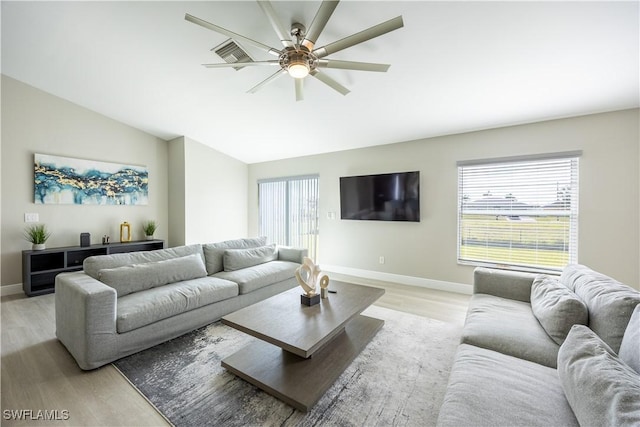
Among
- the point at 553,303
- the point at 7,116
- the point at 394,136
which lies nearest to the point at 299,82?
the point at 394,136

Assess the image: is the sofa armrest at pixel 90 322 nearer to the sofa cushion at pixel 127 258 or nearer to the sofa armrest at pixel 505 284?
the sofa cushion at pixel 127 258

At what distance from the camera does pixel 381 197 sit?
14.4 feet

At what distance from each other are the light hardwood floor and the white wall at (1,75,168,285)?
1.55 m

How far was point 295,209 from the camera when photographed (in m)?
5.61

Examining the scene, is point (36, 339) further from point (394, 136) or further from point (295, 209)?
point (394, 136)

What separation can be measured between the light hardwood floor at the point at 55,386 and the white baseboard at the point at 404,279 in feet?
3.33

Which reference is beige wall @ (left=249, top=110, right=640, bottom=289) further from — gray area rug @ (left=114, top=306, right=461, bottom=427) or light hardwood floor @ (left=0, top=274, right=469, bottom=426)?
gray area rug @ (left=114, top=306, right=461, bottom=427)

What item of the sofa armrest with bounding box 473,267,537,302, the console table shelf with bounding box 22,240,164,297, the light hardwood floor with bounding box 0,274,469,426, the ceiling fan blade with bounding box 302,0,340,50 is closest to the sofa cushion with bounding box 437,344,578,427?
the sofa armrest with bounding box 473,267,537,302

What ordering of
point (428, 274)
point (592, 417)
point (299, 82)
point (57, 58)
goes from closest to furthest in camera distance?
point (592, 417) → point (299, 82) → point (57, 58) → point (428, 274)

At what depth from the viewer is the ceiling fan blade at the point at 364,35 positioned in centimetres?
165

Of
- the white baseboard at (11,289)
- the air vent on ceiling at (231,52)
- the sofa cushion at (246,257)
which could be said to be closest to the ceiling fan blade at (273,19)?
the air vent on ceiling at (231,52)

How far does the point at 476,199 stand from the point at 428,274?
1326 millimetres

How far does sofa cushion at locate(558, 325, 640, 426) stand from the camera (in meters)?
0.84

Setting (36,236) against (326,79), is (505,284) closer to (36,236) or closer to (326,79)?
(326,79)
